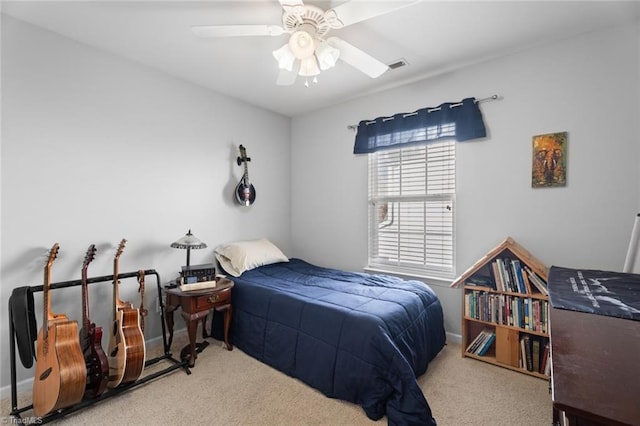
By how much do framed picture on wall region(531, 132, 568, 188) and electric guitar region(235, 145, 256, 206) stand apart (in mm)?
2704

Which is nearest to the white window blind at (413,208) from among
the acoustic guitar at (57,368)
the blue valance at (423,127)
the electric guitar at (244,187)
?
the blue valance at (423,127)

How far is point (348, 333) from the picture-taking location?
188cm

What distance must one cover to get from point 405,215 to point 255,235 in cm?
176

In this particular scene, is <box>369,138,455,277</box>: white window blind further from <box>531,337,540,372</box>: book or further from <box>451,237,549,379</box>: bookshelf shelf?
<box>531,337,540,372</box>: book

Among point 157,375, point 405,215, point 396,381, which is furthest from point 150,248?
point 405,215

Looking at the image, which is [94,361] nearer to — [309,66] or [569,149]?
[309,66]

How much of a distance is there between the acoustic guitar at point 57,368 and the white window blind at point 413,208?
100 inches

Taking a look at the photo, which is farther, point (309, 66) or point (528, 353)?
point (528, 353)

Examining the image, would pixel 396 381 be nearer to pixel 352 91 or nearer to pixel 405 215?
pixel 405 215

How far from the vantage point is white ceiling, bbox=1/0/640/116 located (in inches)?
73.2

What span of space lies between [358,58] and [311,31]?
13.8 inches

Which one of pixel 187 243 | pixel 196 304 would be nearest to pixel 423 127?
pixel 187 243

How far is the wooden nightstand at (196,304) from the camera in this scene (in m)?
2.32

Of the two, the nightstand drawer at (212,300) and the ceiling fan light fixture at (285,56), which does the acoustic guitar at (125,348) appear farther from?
the ceiling fan light fixture at (285,56)
